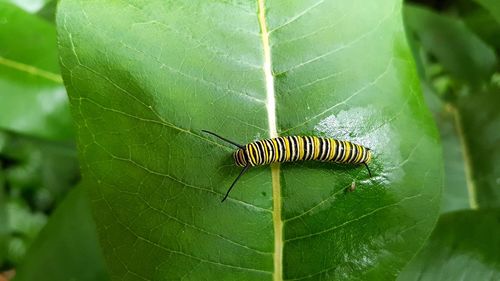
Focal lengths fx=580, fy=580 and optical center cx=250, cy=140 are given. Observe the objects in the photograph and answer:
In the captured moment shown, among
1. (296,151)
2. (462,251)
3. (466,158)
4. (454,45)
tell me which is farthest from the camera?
(454,45)

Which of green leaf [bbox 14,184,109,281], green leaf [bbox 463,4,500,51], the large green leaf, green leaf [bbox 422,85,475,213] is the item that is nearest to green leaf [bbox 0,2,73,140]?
green leaf [bbox 14,184,109,281]

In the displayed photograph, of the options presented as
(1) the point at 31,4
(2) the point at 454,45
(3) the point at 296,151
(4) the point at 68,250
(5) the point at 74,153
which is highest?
(2) the point at 454,45

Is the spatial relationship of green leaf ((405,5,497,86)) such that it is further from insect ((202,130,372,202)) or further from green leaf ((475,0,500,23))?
insect ((202,130,372,202))

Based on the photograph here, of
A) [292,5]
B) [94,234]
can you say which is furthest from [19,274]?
[292,5]

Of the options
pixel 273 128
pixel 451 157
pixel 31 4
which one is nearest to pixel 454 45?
pixel 451 157

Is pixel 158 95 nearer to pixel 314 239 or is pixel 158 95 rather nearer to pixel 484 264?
pixel 314 239

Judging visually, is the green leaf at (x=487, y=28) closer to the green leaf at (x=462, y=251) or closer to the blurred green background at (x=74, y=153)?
the blurred green background at (x=74, y=153)

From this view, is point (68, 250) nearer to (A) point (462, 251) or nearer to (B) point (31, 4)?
(B) point (31, 4)
